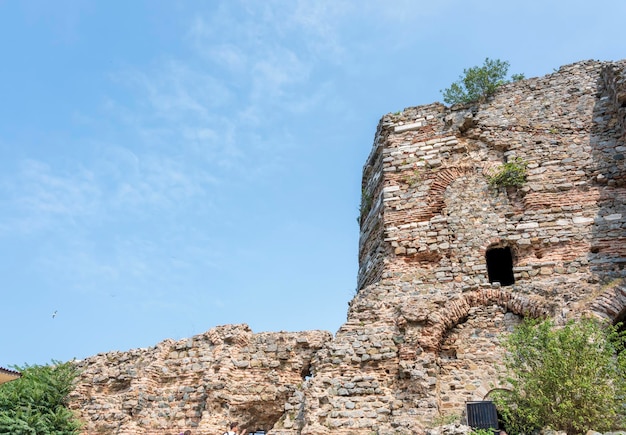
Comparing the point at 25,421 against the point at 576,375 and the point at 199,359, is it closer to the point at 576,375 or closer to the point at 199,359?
the point at 199,359

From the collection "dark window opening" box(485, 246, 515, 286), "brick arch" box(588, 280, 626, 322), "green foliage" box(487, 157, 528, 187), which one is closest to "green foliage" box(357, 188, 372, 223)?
"green foliage" box(487, 157, 528, 187)

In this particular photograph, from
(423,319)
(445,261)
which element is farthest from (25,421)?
(445,261)

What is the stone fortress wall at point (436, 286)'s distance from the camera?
950cm

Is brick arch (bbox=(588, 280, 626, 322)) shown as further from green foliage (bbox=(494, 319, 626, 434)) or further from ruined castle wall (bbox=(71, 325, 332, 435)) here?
ruined castle wall (bbox=(71, 325, 332, 435))

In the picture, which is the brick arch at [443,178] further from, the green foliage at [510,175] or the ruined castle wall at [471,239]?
the green foliage at [510,175]

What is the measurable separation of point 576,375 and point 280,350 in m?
5.43

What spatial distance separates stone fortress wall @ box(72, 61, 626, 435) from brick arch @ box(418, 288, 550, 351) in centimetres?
2

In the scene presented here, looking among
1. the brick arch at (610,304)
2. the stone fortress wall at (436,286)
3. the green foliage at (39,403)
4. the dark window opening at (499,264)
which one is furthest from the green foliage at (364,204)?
the green foliage at (39,403)

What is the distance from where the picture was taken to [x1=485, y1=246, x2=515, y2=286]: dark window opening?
37.0 ft

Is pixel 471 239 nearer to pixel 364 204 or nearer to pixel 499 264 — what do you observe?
pixel 499 264

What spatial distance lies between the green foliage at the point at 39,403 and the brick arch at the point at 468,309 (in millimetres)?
7165

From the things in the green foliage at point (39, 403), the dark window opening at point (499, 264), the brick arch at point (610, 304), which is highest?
the dark window opening at point (499, 264)

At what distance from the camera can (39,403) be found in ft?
38.1

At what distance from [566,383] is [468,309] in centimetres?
279
